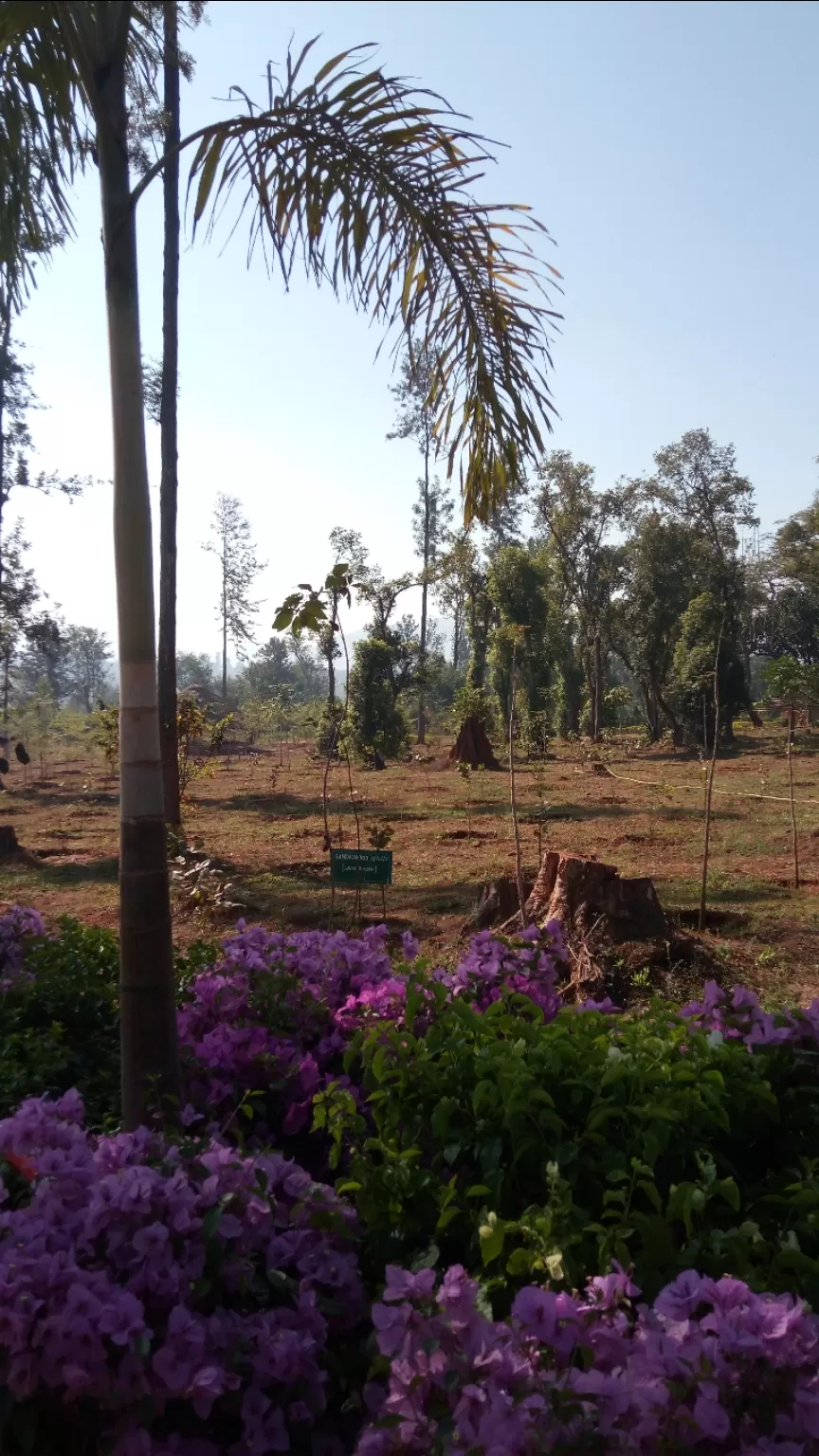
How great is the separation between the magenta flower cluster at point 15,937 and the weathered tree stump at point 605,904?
8.07ft

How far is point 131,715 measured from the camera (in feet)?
8.07

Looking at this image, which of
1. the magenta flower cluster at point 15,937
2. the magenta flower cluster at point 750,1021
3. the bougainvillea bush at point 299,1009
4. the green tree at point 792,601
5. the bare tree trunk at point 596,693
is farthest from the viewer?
the green tree at point 792,601

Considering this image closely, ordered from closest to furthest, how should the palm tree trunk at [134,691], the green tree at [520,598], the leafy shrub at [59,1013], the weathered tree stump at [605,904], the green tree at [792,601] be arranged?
the palm tree trunk at [134,691], the leafy shrub at [59,1013], the weathered tree stump at [605,904], the green tree at [520,598], the green tree at [792,601]

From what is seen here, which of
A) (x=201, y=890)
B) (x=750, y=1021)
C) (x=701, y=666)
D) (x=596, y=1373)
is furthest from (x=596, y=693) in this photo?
(x=596, y=1373)

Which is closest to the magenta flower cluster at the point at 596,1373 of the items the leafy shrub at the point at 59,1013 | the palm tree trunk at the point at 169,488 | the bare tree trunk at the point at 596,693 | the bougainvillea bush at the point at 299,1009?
the bougainvillea bush at the point at 299,1009

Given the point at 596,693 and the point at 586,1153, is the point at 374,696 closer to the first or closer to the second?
the point at 596,693

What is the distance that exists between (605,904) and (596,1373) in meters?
4.17

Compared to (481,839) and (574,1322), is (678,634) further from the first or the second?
(574,1322)

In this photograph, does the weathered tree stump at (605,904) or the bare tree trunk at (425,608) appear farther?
the bare tree trunk at (425,608)

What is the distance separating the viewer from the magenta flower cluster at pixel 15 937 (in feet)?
12.1

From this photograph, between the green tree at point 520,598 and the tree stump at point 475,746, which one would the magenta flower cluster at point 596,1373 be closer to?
the tree stump at point 475,746

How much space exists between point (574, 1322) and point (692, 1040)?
821mm

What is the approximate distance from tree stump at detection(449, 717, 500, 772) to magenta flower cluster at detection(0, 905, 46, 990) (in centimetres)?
1580

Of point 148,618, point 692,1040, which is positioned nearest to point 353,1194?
point 692,1040
